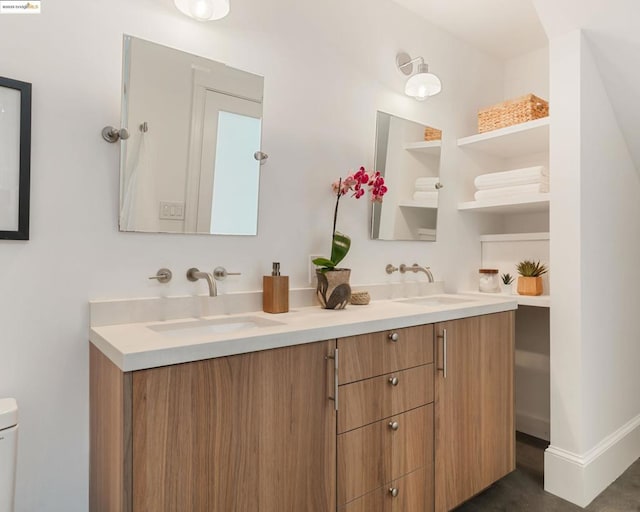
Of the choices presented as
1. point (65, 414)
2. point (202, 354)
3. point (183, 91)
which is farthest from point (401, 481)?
point (183, 91)

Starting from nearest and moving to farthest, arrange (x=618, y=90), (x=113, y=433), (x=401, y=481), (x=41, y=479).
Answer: (x=113, y=433) < (x=41, y=479) < (x=401, y=481) < (x=618, y=90)

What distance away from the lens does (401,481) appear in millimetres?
1483

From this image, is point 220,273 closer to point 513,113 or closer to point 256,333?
point 256,333

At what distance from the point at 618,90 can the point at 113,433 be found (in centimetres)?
253

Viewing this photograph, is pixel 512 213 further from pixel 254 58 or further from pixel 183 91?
pixel 183 91

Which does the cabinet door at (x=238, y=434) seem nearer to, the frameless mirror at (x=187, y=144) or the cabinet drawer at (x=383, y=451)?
the cabinet drawer at (x=383, y=451)

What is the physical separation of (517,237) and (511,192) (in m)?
0.34

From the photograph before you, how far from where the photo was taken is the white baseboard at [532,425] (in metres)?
2.53

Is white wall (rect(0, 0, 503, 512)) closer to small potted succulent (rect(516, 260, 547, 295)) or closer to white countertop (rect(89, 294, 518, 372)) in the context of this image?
white countertop (rect(89, 294, 518, 372))

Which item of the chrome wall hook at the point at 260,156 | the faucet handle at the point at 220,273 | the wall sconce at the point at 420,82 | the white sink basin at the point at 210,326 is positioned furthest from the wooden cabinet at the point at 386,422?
the wall sconce at the point at 420,82

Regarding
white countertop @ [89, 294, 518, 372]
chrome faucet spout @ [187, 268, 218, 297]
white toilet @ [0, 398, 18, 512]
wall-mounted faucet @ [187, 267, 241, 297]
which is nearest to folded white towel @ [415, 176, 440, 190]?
white countertop @ [89, 294, 518, 372]

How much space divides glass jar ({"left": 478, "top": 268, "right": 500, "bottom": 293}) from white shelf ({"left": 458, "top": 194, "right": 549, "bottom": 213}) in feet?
1.23

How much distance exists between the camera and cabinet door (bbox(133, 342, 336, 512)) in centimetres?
99


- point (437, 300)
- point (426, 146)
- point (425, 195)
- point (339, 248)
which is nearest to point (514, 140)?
point (426, 146)
